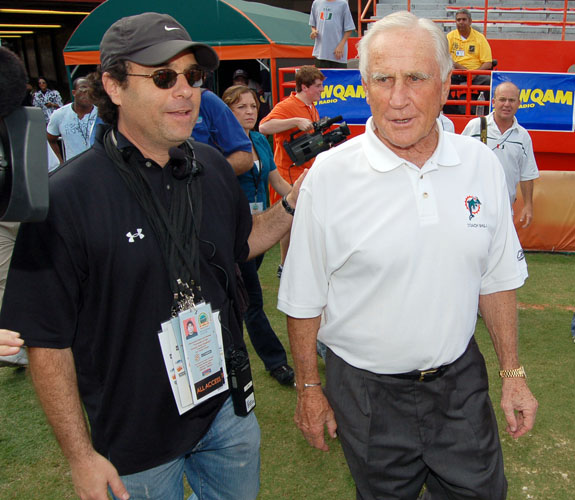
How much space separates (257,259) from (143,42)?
2.48 meters

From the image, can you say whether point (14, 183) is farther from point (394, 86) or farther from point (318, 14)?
point (318, 14)

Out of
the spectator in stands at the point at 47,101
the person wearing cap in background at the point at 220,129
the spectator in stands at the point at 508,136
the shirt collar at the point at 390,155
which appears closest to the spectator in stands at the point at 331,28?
the spectator in stands at the point at 508,136

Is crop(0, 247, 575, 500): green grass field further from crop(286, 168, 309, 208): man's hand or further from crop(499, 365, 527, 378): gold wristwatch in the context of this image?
crop(286, 168, 309, 208): man's hand

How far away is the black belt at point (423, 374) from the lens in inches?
77.0

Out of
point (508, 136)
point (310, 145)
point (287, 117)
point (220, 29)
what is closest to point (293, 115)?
point (287, 117)

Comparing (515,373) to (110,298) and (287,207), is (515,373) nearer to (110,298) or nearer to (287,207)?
(287,207)

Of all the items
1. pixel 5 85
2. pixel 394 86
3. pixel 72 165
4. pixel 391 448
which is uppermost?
pixel 5 85

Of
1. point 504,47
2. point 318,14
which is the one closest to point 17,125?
point 318,14

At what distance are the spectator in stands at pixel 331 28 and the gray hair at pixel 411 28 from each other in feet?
25.1

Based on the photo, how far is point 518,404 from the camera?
2.13 metres

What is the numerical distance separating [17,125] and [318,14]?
28.6 feet

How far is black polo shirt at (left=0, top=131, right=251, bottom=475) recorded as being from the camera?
1609mm

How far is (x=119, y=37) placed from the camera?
5.83 feet

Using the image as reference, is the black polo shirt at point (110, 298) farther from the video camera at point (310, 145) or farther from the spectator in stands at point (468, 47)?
the spectator in stands at point (468, 47)
